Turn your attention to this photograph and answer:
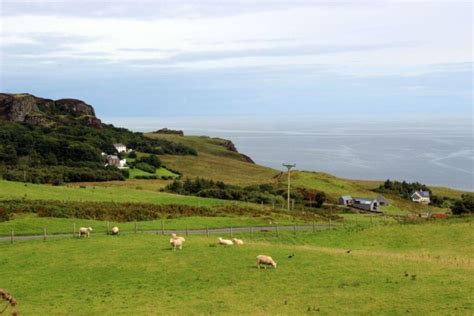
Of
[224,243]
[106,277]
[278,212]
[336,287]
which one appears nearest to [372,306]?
[336,287]

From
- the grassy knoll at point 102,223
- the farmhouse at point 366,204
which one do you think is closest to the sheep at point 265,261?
the grassy knoll at point 102,223

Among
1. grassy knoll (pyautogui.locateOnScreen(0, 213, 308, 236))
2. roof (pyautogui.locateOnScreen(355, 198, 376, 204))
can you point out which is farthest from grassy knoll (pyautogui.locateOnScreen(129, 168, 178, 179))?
grassy knoll (pyautogui.locateOnScreen(0, 213, 308, 236))

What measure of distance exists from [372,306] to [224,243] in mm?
17272

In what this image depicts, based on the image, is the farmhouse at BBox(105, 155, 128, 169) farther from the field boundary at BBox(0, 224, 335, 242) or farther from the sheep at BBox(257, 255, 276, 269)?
the sheep at BBox(257, 255, 276, 269)

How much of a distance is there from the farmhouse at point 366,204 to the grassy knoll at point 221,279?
5979 cm

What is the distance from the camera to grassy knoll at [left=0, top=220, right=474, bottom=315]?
2284 cm

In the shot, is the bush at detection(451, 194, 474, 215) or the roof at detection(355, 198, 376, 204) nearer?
the bush at detection(451, 194, 474, 215)

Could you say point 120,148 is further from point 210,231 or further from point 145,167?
point 210,231

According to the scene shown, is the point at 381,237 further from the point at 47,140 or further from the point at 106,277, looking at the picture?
the point at 47,140

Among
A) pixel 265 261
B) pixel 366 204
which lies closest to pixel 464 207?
pixel 366 204

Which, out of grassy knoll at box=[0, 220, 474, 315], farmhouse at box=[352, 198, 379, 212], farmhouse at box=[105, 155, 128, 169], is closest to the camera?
grassy knoll at box=[0, 220, 474, 315]

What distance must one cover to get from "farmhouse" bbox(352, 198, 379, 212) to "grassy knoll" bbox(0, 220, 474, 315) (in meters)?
59.8

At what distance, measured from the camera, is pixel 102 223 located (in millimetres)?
52344

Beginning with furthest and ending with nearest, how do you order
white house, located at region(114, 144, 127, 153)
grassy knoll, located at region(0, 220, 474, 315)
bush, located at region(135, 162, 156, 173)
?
white house, located at region(114, 144, 127, 153) → bush, located at region(135, 162, 156, 173) → grassy knoll, located at region(0, 220, 474, 315)
